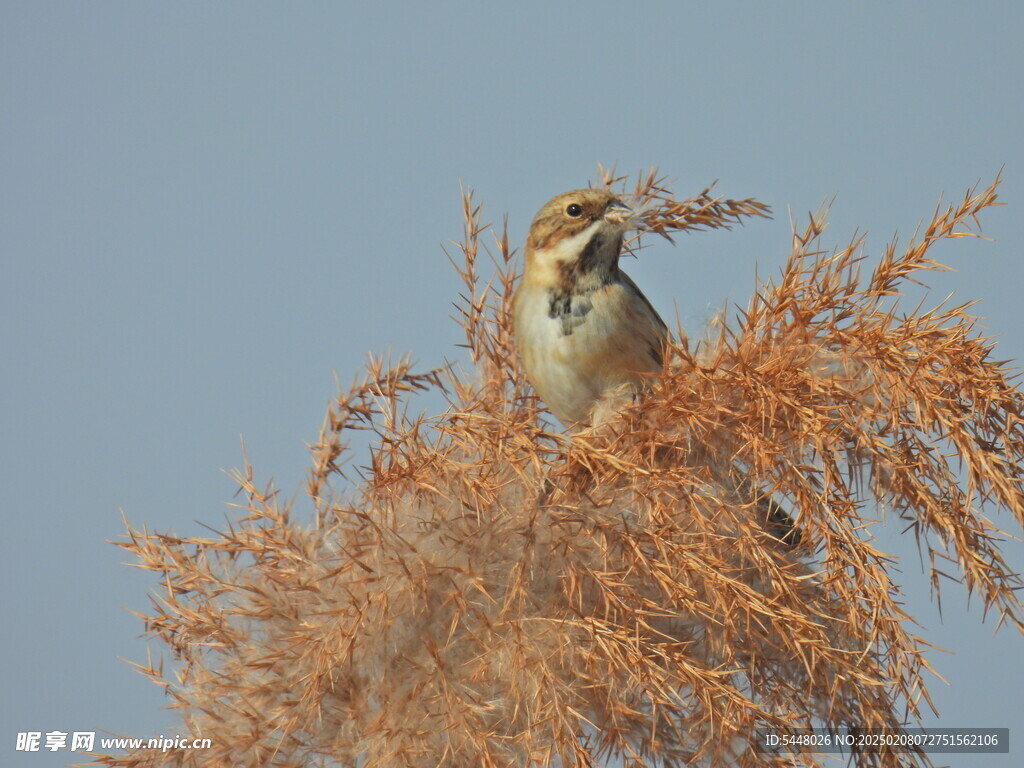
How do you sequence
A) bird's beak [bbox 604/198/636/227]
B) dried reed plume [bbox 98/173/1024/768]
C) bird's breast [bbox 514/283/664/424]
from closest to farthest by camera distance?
dried reed plume [bbox 98/173/1024/768] → bird's beak [bbox 604/198/636/227] → bird's breast [bbox 514/283/664/424]

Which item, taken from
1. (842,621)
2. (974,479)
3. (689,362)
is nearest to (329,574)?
(689,362)

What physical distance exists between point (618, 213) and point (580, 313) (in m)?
0.32

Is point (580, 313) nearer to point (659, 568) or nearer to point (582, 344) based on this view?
point (582, 344)

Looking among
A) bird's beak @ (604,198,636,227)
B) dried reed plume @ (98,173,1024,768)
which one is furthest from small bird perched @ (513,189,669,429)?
dried reed plume @ (98,173,1024,768)

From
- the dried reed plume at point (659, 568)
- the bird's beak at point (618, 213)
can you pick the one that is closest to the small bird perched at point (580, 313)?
the bird's beak at point (618, 213)

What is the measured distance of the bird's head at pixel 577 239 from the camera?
10.0 feet

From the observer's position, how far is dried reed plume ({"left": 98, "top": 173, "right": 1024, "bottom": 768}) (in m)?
1.97

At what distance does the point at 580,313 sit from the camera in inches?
126

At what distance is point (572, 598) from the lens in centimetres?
203

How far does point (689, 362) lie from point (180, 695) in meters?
1.22

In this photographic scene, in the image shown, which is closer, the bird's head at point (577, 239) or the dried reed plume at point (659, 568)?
the dried reed plume at point (659, 568)

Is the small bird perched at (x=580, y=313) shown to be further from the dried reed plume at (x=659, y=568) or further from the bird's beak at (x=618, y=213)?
the dried reed plume at (x=659, y=568)

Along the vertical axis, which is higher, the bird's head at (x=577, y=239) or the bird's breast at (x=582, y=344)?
the bird's head at (x=577, y=239)

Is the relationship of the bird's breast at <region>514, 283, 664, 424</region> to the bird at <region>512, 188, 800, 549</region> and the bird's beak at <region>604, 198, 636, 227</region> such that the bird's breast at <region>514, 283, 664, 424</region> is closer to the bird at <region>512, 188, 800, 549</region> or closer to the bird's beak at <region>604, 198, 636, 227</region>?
the bird at <region>512, 188, 800, 549</region>
